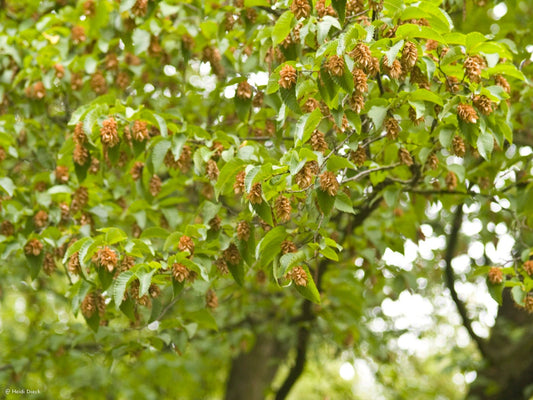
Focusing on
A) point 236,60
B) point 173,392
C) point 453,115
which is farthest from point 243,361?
point 453,115

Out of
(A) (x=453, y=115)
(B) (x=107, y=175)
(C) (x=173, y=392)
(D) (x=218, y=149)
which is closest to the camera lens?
(A) (x=453, y=115)

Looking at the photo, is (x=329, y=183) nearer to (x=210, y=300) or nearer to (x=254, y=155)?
(x=254, y=155)

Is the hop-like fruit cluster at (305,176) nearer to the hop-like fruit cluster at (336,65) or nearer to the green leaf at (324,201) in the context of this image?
the green leaf at (324,201)

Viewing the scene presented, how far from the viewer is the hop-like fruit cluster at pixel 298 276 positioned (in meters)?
2.34

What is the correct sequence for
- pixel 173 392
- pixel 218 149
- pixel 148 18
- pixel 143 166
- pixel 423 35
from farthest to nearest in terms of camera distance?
1. pixel 173 392
2. pixel 148 18
3. pixel 143 166
4. pixel 218 149
5. pixel 423 35

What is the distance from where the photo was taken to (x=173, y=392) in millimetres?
9211

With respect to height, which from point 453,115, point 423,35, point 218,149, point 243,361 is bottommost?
point 243,361

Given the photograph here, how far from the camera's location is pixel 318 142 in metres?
2.41

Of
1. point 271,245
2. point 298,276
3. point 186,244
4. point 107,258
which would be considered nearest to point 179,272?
point 186,244

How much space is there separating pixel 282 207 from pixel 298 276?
0.29 m

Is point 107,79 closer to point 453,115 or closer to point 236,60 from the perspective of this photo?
point 236,60

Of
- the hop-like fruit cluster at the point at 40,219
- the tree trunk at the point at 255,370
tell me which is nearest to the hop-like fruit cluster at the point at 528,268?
the hop-like fruit cluster at the point at 40,219

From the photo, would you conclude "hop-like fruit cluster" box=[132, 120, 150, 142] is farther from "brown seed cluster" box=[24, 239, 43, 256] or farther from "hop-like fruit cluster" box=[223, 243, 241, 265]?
"brown seed cluster" box=[24, 239, 43, 256]

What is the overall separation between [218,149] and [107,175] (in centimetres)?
116
